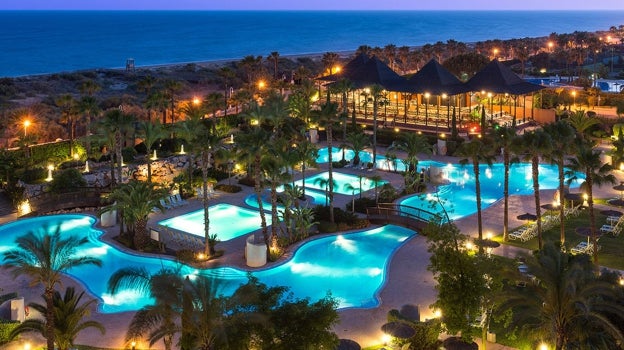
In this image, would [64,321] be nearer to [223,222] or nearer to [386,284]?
[386,284]

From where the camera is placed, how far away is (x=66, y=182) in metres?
30.9

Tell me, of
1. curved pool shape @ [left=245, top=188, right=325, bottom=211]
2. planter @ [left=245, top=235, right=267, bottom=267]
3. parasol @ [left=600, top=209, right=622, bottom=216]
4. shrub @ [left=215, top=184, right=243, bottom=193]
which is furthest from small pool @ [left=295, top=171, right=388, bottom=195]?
parasol @ [left=600, top=209, right=622, bottom=216]

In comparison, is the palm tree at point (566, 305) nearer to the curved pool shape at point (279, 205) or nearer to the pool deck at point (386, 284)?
the pool deck at point (386, 284)

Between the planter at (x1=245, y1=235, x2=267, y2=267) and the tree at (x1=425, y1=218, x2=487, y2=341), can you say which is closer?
the tree at (x1=425, y1=218, x2=487, y2=341)

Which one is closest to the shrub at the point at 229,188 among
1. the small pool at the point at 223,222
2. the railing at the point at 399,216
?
the small pool at the point at 223,222

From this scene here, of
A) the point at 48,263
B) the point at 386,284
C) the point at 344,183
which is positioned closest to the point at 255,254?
the point at 386,284

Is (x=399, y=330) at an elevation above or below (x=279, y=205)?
below

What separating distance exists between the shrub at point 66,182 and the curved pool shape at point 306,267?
2593mm

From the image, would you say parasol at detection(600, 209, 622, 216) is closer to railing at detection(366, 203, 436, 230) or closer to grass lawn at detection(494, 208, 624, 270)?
grass lawn at detection(494, 208, 624, 270)

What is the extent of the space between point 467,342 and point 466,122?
34029mm

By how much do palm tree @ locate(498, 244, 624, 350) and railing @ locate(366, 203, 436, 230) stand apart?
13.2 meters

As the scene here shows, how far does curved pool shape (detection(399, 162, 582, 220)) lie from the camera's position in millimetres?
30948

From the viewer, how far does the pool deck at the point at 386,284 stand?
1747 centimetres

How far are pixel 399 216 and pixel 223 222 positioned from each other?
7.94 meters
